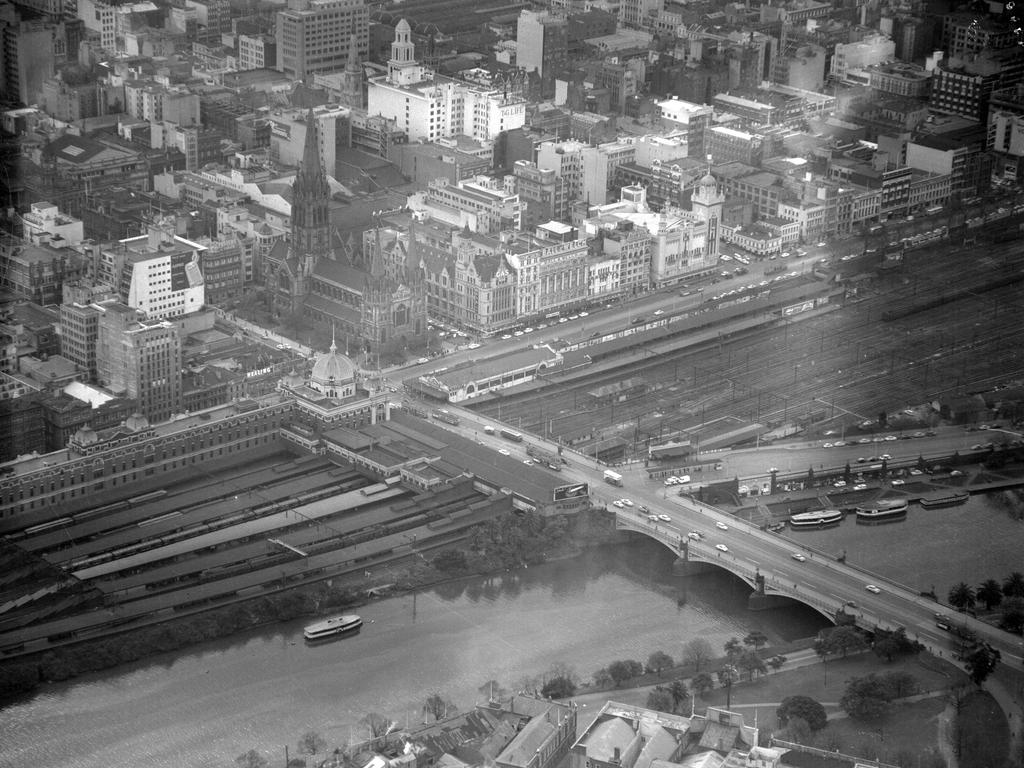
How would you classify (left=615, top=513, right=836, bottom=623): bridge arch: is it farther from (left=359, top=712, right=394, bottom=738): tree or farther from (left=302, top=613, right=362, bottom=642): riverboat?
(left=359, top=712, right=394, bottom=738): tree

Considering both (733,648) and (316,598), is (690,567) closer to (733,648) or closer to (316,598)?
(733,648)

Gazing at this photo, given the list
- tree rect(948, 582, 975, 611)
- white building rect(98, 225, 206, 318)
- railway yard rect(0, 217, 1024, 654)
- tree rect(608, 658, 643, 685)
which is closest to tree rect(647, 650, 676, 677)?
tree rect(608, 658, 643, 685)

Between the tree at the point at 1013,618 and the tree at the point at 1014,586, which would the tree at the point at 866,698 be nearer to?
the tree at the point at 1013,618

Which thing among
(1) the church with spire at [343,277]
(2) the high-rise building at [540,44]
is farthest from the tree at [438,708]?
(2) the high-rise building at [540,44]

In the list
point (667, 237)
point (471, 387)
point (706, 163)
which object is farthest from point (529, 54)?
point (471, 387)

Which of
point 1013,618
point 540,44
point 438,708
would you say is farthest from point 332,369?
point 540,44
